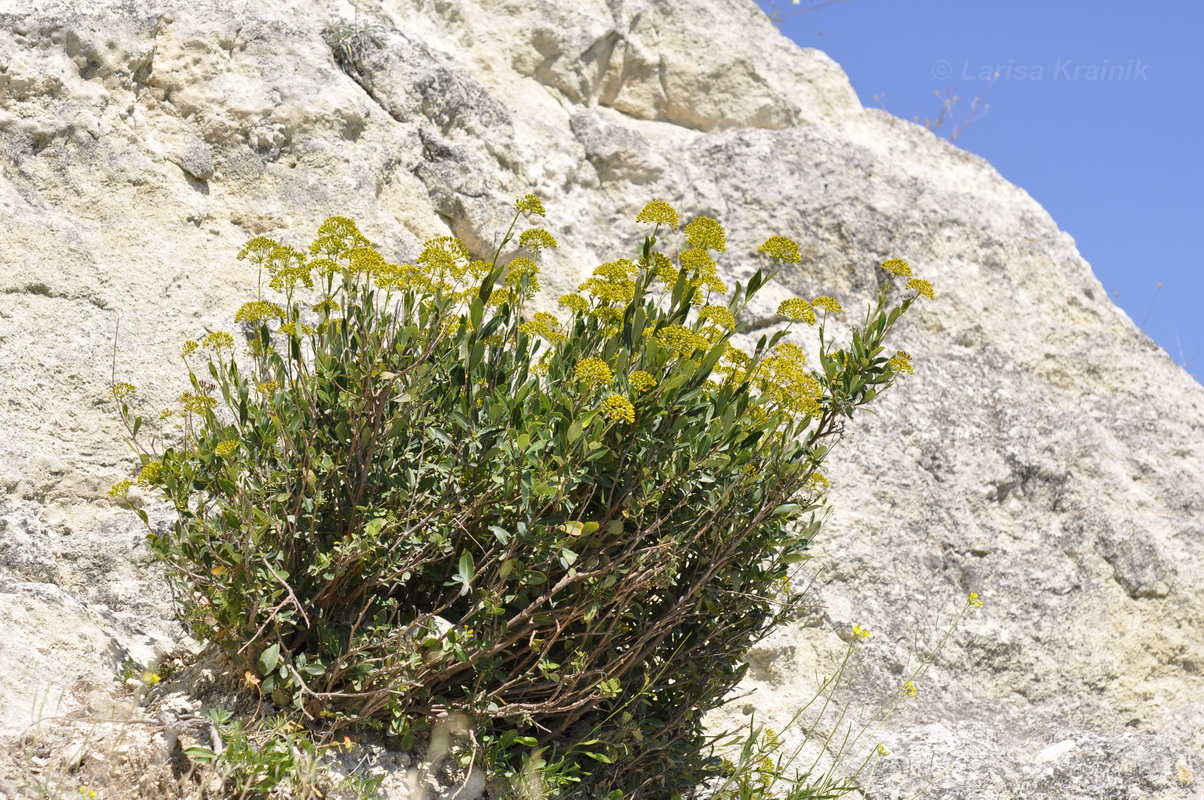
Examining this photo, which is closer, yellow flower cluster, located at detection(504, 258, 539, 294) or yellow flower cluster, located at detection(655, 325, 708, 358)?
yellow flower cluster, located at detection(655, 325, 708, 358)

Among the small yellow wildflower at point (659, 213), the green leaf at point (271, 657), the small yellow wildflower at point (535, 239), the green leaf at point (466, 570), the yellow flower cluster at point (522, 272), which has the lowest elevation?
the green leaf at point (271, 657)

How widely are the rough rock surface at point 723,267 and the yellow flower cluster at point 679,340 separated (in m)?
2.10

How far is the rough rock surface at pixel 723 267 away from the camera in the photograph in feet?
13.3

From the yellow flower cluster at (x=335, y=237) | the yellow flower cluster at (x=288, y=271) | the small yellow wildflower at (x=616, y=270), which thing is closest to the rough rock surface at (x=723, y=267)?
the yellow flower cluster at (x=288, y=271)

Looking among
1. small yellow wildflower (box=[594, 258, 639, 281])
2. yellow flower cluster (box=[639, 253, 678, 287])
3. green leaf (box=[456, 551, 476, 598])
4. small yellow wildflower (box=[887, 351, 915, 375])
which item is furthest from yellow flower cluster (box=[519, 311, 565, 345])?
small yellow wildflower (box=[887, 351, 915, 375])

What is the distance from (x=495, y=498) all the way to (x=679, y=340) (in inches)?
28.0

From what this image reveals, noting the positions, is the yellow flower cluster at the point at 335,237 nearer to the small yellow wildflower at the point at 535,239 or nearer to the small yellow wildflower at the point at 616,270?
the small yellow wildflower at the point at 535,239

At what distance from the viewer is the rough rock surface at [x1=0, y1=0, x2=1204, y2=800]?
4.05 m

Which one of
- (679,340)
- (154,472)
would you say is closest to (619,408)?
(679,340)

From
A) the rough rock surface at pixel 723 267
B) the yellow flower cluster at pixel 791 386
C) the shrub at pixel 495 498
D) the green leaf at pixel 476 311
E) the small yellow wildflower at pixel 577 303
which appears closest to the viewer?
the shrub at pixel 495 498

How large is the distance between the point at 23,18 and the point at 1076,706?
5.88 metres

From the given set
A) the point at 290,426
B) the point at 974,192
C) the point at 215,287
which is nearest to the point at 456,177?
the point at 215,287

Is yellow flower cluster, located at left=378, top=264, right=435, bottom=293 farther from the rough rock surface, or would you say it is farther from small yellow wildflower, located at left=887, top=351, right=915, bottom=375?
the rough rock surface

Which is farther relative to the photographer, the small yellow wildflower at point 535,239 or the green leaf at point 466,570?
the small yellow wildflower at point 535,239
